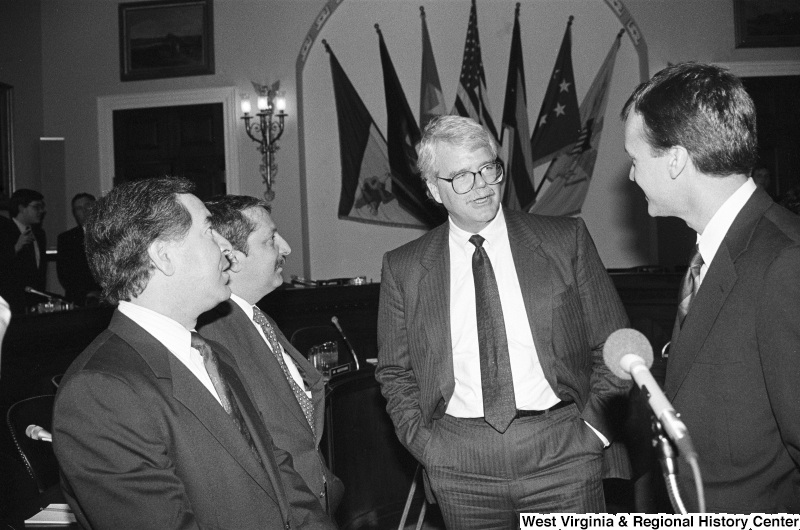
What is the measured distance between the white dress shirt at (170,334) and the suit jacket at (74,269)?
5.63 meters

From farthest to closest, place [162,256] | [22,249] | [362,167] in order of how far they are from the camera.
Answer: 1. [362,167]
2. [22,249]
3. [162,256]

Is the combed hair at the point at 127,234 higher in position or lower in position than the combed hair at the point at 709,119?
lower

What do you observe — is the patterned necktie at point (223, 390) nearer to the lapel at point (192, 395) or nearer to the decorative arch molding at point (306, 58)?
the lapel at point (192, 395)

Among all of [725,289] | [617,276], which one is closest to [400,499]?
[725,289]

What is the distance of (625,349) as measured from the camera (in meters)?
1.10

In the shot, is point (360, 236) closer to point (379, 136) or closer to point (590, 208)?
point (379, 136)

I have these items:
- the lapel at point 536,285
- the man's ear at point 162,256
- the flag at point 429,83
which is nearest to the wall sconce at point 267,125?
the flag at point 429,83

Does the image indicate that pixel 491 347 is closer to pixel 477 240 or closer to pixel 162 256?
pixel 477 240

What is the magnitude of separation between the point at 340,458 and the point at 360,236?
471 cm

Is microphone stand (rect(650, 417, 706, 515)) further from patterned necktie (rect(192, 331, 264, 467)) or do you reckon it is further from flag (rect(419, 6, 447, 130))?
flag (rect(419, 6, 447, 130))

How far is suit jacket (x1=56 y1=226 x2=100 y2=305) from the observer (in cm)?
705

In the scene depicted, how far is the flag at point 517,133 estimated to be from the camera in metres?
7.83

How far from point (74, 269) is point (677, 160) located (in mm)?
6692

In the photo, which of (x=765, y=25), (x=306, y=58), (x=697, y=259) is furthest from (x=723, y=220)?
(x=765, y=25)
